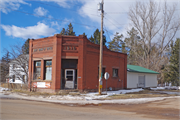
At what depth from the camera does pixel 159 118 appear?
8.85m

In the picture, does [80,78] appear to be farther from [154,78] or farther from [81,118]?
[154,78]

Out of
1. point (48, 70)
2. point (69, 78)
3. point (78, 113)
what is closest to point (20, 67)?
point (48, 70)

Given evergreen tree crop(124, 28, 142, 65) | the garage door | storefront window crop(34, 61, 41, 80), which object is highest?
evergreen tree crop(124, 28, 142, 65)

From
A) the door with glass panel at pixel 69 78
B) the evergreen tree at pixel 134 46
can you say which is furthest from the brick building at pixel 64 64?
the evergreen tree at pixel 134 46

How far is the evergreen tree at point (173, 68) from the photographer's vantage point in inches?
1827

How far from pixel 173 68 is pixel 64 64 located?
36403 millimetres

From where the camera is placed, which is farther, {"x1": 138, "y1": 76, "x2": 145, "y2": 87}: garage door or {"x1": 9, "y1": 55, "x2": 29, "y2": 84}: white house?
{"x1": 138, "y1": 76, "x2": 145, "y2": 87}: garage door

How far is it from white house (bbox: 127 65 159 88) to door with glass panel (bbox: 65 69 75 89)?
1059 cm

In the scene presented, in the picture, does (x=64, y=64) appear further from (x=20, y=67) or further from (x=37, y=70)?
(x=20, y=67)

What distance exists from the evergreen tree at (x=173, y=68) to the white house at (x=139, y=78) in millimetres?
15019

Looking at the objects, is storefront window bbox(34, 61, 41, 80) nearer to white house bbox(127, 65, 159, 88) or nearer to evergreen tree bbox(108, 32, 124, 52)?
white house bbox(127, 65, 159, 88)

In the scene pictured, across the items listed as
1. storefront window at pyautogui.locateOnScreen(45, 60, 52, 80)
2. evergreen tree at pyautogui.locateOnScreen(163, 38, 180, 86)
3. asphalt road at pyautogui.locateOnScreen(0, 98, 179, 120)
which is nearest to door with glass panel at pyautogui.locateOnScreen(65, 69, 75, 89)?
storefront window at pyautogui.locateOnScreen(45, 60, 52, 80)

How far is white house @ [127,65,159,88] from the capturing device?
93.6 ft

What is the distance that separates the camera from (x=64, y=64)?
2067 centimetres
